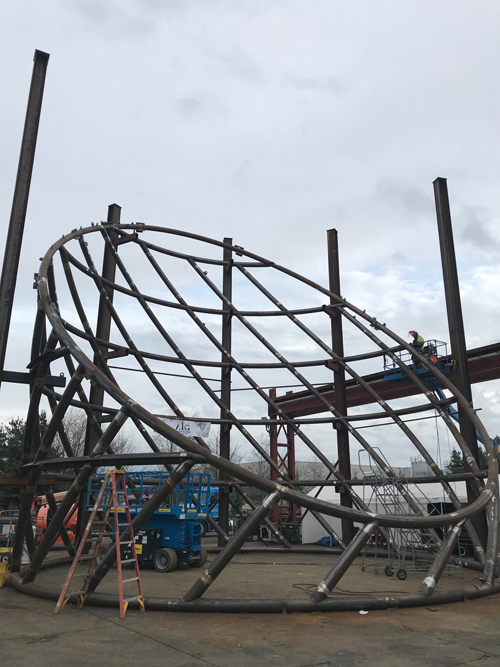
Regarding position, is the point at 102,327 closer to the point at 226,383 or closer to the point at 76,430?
the point at 226,383

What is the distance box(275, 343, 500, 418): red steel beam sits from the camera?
19078 mm

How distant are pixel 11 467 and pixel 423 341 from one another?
28.9 metres

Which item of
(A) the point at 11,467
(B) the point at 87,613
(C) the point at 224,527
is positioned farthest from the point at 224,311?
(A) the point at 11,467

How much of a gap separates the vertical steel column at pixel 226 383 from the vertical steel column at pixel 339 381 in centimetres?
371

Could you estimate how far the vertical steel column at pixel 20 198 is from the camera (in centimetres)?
1231

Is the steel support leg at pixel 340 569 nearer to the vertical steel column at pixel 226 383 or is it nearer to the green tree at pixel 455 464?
the vertical steel column at pixel 226 383

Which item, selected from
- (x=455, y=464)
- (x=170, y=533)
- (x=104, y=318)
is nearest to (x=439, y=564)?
(x=170, y=533)

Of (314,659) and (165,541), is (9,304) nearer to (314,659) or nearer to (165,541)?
(165,541)

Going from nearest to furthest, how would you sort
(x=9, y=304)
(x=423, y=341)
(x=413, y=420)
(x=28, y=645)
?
(x=28, y=645) → (x=9, y=304) → (x=413, y=420) → (x=423, y=341)

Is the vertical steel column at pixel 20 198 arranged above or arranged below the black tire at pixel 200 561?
above

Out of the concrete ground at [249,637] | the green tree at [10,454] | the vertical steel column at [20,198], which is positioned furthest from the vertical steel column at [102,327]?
the green tree at [10,454]

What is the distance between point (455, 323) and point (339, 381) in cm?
459

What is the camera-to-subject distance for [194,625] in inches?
318

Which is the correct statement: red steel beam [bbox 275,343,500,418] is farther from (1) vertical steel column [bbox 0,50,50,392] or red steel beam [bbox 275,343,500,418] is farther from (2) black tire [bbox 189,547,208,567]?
(1) vertical steel column [bbox 0,50,50,392]
